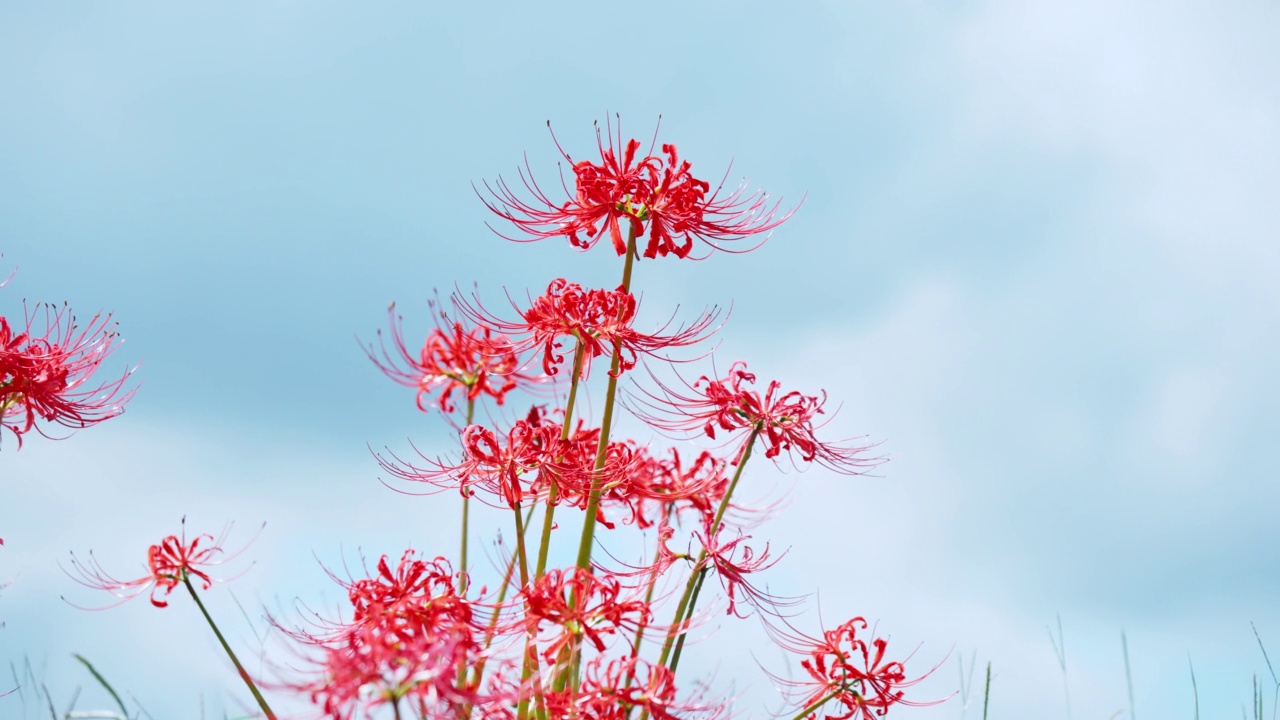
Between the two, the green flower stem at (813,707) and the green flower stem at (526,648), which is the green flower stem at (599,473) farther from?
the green flower stem at (813,707)

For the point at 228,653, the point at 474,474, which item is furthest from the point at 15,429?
the point at 474,474

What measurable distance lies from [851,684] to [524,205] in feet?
7.11

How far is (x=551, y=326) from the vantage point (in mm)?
4105

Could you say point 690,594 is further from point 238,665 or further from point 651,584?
point 238,665

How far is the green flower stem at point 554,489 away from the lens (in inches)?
155

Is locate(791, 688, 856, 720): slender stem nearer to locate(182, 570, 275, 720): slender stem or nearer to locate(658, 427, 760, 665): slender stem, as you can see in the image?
locate(658, 427, 760, 665): slender stem

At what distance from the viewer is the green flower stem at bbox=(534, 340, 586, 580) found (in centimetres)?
394

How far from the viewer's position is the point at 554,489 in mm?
3980

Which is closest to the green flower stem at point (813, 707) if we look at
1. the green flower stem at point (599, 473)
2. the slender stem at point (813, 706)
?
the slender stem at point (813, 706)

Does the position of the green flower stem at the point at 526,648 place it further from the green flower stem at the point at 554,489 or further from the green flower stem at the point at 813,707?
the green flower stem at the point at 813,707

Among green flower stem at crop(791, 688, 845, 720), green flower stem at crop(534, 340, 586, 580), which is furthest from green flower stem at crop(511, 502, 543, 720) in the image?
green flower stem at crop(791, 688, 845, 720)

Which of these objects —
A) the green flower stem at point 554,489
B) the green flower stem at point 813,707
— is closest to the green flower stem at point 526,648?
the green flower stem at point 554,489

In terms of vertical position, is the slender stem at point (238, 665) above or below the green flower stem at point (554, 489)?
below

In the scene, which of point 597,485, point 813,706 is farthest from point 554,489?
point 813,706
